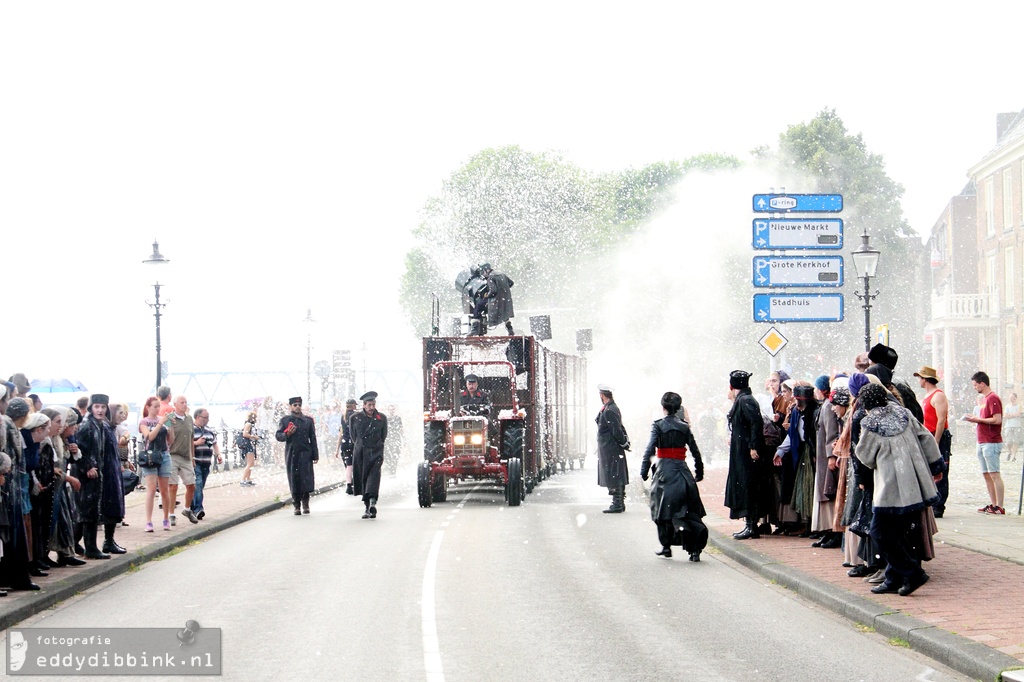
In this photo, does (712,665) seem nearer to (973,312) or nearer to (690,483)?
(690,483)

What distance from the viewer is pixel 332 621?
10.0 m

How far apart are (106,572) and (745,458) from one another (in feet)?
23.1

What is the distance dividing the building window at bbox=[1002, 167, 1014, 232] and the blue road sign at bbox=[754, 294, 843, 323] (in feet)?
88.4

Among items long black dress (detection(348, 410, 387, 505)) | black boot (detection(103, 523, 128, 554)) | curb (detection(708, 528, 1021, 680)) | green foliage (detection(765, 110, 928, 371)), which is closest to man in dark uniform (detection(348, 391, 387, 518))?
long black dress (detection(348, 410, 387, 505))

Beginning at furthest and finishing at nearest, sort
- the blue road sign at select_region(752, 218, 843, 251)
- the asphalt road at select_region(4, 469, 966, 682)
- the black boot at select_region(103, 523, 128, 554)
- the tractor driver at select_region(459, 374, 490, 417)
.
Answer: the tractor driver at select_region(459, 374, 490, 417)
the blue road sign at select_region(752, 218, 843, 251)
the black boot at select_region(103, 523, 128, 554)
the asphalt road at select_region(4, 469, 966, 682)

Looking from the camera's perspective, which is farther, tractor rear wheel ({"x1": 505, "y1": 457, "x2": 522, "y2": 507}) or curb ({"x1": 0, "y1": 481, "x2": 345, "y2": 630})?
tractor rear wheel ({"x1": 505, "y1": 457, "x2": 522, "y2": 507})

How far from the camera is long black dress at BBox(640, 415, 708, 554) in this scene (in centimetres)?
1388

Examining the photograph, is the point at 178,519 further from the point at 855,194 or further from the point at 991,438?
the point at 855,194

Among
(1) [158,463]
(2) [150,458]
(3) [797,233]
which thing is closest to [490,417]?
(3) [797,233]

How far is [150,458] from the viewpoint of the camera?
1703 centimetres

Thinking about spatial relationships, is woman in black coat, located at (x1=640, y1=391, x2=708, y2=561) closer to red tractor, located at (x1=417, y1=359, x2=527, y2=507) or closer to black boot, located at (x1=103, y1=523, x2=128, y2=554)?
black boot, located at (x1=103, y1=523, x2=128, y2=554)

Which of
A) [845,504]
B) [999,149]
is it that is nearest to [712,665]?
[845,504]

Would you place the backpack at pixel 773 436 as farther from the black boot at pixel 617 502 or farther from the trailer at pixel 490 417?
the trailer at pixel 490 417

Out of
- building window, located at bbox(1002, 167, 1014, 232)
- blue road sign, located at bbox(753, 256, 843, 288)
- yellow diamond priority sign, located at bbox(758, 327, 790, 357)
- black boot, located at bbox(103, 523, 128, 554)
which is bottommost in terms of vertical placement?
black boot, located at bbox(103, 523, 128, 554)
